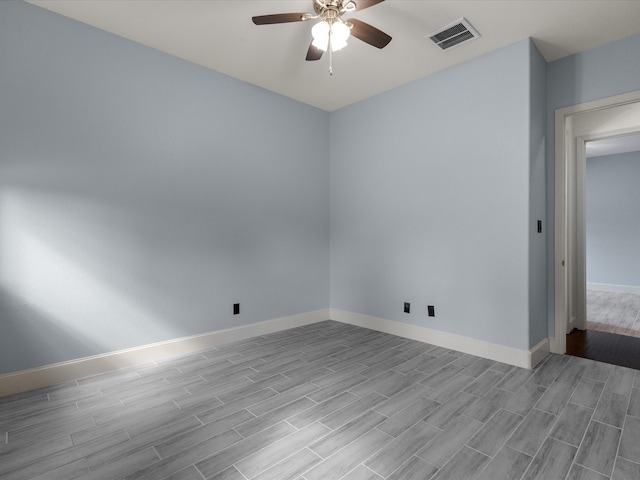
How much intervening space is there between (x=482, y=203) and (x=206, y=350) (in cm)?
304

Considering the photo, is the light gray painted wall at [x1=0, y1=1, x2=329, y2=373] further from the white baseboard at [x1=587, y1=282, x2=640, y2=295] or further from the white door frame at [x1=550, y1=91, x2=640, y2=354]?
the white baseboard at [x1=587, y1=282, x2=640, y2=295]

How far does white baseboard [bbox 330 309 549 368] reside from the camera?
2.81 meters

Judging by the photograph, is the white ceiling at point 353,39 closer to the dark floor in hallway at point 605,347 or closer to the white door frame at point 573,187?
the white door frame at point 573,187

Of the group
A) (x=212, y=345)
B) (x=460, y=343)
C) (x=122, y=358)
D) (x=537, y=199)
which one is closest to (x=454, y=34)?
(x=537, y=199)

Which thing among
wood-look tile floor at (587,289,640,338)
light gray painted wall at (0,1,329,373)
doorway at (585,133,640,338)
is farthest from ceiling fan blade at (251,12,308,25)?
doorway at (585,133,640,338)

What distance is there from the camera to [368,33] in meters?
2.22

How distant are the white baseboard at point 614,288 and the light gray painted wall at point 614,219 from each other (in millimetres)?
71

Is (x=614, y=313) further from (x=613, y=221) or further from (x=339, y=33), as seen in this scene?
(x=339, y=33)

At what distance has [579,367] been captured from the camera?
2775 mm

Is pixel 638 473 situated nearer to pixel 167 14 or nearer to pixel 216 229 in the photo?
pixel 216 229

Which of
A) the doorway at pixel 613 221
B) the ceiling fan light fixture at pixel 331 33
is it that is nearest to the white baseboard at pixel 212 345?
the ceiling fan light fixture at pixel 331 33

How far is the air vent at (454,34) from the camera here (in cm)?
260

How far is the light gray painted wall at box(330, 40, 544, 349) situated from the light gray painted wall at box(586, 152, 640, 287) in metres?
5.69

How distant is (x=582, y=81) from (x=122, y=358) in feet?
15.7
